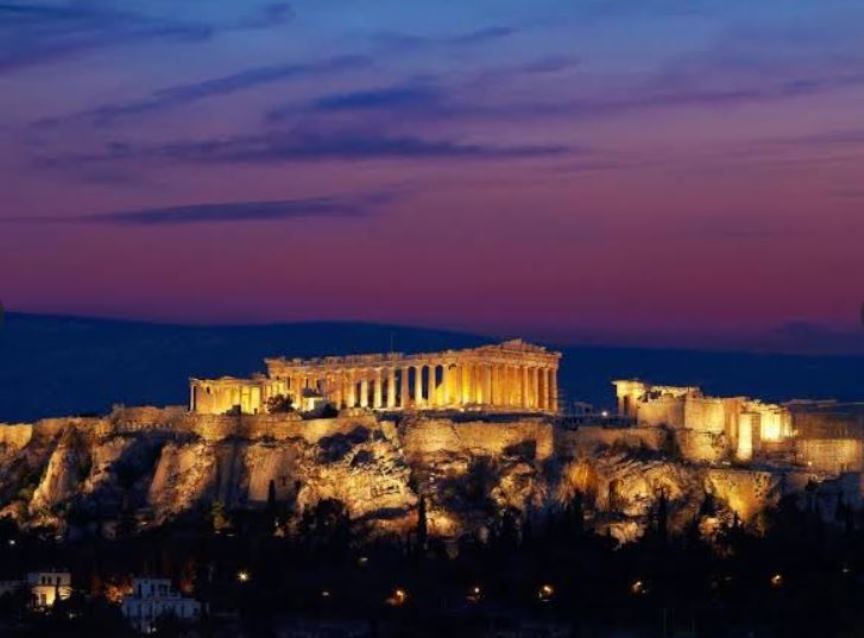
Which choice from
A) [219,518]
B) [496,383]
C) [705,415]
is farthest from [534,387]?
[219,518]

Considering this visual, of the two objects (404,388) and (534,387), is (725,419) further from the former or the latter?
(404,388)

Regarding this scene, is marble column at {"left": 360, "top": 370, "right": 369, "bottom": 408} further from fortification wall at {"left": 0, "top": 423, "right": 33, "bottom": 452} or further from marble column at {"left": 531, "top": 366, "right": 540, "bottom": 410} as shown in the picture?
fortification wall at {"left": 0, "top": 423, "right": 33, "bottom": 452}

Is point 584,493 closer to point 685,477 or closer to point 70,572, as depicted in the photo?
point 685,477

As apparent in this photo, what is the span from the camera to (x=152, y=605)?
78.6 m

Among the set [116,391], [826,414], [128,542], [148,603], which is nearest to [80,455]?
[128,542]

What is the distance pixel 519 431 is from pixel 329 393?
1420 centimetres

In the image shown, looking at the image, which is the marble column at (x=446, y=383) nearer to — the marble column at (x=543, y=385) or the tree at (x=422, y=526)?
the marble column at (x=543, y=385)

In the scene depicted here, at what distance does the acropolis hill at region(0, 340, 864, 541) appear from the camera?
86000mm

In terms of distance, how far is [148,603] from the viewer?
78750mm

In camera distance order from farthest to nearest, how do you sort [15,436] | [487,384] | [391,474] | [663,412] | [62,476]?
[15,436]
[487,384]
[62,476]
[663,412]
[391,474]

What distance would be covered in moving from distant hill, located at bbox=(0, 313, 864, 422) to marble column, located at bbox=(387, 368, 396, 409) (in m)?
37.9

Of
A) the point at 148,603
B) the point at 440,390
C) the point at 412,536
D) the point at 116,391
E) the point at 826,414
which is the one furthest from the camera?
the point at 116,391

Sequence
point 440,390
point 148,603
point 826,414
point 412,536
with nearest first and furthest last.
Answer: point 148,603 < point 412,536 < point 826,414 < point 440,390

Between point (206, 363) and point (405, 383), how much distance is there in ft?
184
